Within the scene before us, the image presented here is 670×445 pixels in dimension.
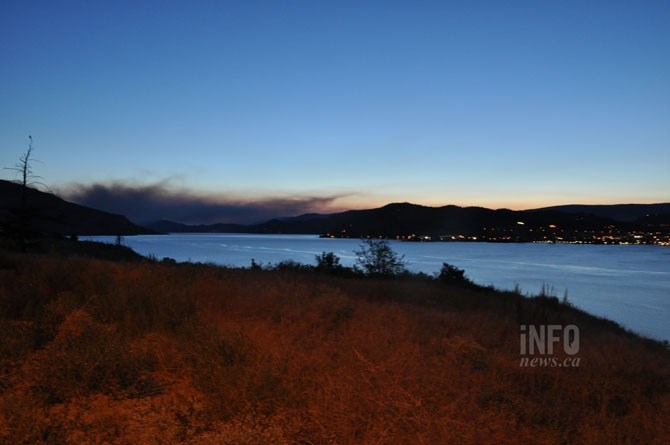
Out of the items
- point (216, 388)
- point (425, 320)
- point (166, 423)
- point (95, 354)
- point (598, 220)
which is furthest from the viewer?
point (598, 220)

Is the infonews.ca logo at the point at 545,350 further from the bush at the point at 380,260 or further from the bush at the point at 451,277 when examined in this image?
the bush at the point at 380,260

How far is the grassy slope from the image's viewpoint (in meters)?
3.62

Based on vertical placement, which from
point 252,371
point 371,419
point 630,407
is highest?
point 252,371

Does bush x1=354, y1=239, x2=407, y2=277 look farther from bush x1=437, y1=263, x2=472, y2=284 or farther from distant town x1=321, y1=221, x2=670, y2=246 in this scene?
distant town x1=321, y1=221, x2=670, y2=246

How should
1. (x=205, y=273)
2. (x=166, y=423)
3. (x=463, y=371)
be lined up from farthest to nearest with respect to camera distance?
1. (x=205, y=273)
2. (x=463, y=371)
3. (x=166, y=423)

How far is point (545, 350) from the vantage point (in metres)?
7.11

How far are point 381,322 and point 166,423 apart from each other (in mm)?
4364

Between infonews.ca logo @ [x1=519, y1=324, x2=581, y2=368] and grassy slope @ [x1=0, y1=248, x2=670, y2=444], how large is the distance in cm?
21

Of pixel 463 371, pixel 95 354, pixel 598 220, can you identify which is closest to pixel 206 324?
pixel 95 354

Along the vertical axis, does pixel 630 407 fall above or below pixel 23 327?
below

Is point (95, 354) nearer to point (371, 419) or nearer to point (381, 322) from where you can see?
point (371, 419)

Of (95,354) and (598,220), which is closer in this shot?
(95,354)

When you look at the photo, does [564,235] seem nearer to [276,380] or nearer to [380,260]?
[380,260]

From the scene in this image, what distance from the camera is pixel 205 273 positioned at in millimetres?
10859
